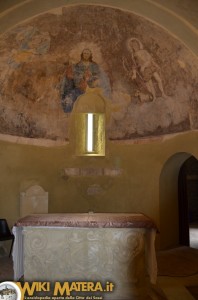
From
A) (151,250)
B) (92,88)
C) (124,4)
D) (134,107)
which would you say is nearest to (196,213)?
(134,107)

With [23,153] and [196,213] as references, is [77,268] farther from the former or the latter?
[196,213]

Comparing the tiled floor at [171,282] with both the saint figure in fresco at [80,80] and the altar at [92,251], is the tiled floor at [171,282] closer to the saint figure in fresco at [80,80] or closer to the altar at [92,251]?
the altar at [92,251]

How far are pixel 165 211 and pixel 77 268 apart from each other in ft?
14.3

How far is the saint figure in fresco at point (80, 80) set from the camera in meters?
8.92

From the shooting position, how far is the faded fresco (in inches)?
290

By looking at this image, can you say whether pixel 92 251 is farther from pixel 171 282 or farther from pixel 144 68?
pixel 144 68

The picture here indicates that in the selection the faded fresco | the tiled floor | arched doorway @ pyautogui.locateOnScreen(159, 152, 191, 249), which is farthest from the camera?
arched doorway @ pyautogui.locateOnScreen(159, 152, 191, 249)

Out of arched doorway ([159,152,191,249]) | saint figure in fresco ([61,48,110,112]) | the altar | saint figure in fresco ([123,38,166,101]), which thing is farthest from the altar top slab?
saint figure in fresco ([61,48,110,112])

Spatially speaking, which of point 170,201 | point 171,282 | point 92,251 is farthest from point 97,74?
point 171,282

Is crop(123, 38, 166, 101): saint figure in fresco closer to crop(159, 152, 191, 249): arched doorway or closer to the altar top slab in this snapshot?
crop(159, 152, 191, 249): arched doorway

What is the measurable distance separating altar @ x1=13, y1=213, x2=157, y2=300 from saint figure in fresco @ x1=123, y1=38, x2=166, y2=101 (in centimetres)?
462

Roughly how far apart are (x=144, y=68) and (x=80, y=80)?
207 cm

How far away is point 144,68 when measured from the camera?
336 inches

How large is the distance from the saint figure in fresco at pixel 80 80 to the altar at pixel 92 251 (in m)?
4.83
